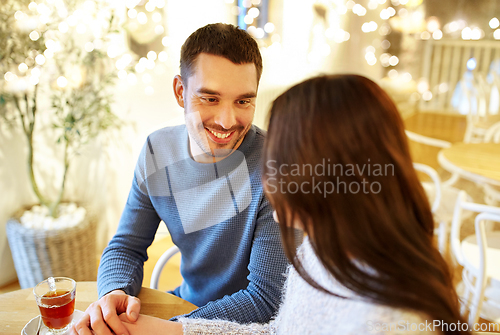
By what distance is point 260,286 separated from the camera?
825 mm

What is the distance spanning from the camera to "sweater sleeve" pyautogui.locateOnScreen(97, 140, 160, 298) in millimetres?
839

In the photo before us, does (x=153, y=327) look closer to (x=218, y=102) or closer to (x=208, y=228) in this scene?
(x=208, y=228)

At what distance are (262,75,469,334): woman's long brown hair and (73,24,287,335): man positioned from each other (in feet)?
1.15

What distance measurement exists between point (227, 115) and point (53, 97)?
1255mm

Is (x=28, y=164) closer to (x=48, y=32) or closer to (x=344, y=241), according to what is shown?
(x=48, y=32)

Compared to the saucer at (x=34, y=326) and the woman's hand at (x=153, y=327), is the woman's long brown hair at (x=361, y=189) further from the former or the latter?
the saucer at (x=34, y=326)

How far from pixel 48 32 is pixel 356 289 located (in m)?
1.80

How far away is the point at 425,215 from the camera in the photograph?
53 cm

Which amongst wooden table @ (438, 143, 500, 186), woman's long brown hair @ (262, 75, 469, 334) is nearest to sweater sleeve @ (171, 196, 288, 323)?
woman's long brown hair @ (262, 75, 469, 334)

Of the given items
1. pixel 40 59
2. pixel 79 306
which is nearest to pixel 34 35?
pixel 40 59

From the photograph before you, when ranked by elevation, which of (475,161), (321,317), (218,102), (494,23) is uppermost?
(494,23)

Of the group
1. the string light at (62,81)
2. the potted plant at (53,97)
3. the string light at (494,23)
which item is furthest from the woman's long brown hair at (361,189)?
the string light at (494,23)
